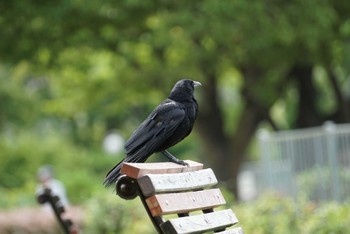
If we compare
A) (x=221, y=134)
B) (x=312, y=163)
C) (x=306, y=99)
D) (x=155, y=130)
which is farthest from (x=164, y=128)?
(x=221, y=134)

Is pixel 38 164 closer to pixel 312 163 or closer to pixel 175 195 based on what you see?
pixel 312 163

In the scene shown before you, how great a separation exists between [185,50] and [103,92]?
473cm

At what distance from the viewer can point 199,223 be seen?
20.2ft

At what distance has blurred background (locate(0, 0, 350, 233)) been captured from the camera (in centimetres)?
1461

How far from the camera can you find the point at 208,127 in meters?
31.1

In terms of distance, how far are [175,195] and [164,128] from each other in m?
1.14

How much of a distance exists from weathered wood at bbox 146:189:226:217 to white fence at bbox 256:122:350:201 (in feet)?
30.0

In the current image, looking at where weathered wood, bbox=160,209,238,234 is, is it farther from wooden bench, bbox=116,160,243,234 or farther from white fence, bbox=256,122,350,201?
white fence, bbox=256,122,350,201

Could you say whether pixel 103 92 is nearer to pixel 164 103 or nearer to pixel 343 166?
pixel 343 166

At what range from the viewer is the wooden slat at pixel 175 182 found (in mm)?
5832

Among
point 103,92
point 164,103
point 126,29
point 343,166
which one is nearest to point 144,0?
point 126,29

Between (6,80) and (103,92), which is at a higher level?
(6,80)

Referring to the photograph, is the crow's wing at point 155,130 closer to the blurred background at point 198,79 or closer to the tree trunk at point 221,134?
the blurred background at point 198,79

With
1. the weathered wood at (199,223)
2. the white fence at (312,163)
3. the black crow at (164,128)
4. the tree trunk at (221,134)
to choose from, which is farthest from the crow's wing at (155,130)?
the tree trunk at (221,134)
